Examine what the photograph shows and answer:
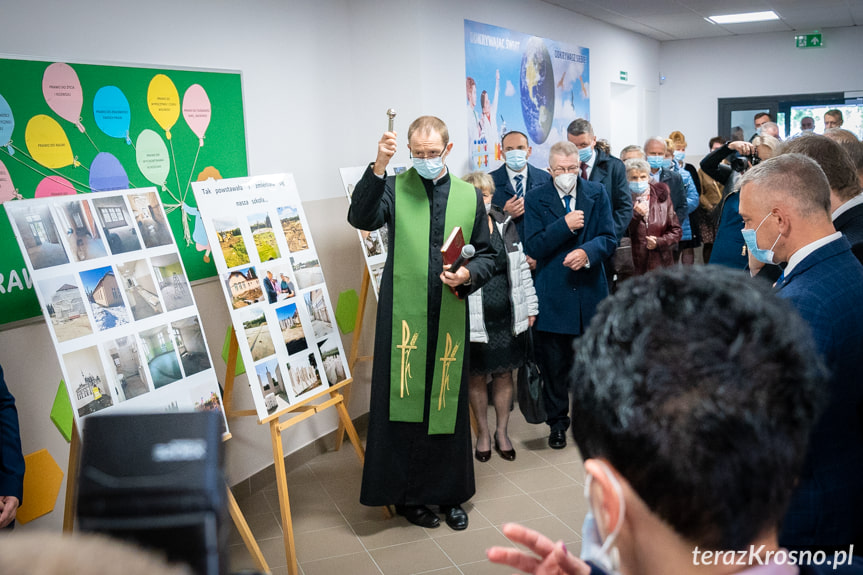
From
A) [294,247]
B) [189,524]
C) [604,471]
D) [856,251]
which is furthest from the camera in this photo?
[294,247]

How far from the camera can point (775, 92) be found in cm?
1057

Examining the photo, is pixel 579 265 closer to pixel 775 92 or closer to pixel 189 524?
pixel 189 524

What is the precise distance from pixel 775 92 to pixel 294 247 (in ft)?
31.5

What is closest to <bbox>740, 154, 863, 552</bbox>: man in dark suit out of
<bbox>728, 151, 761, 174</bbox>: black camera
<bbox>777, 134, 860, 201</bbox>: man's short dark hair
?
<bbox>777, 134, 860, 201</bbox>: man's short dark hair

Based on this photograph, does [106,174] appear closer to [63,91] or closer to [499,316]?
[63,91]

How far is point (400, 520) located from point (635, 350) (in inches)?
113

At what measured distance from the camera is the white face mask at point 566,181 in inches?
157

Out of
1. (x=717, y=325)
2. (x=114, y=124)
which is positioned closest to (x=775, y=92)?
(x=114, y=124)

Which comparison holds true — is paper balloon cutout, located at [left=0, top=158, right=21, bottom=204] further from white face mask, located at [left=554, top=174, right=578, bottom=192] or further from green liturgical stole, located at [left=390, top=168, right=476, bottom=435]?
white face mask, located at [left=554, top=174, right=578, bottom=192]

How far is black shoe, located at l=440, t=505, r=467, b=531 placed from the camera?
3246mm

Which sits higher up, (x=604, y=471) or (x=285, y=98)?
(x=285, y=98)

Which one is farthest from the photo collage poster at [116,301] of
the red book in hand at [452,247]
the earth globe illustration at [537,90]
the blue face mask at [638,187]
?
the earth globe illustration at [537,90]

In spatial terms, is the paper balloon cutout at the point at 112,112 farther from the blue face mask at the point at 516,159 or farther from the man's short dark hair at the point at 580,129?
the man's short dark hair at the point at 580,129

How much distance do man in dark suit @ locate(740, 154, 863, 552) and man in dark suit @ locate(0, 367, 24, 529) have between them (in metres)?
2.13
